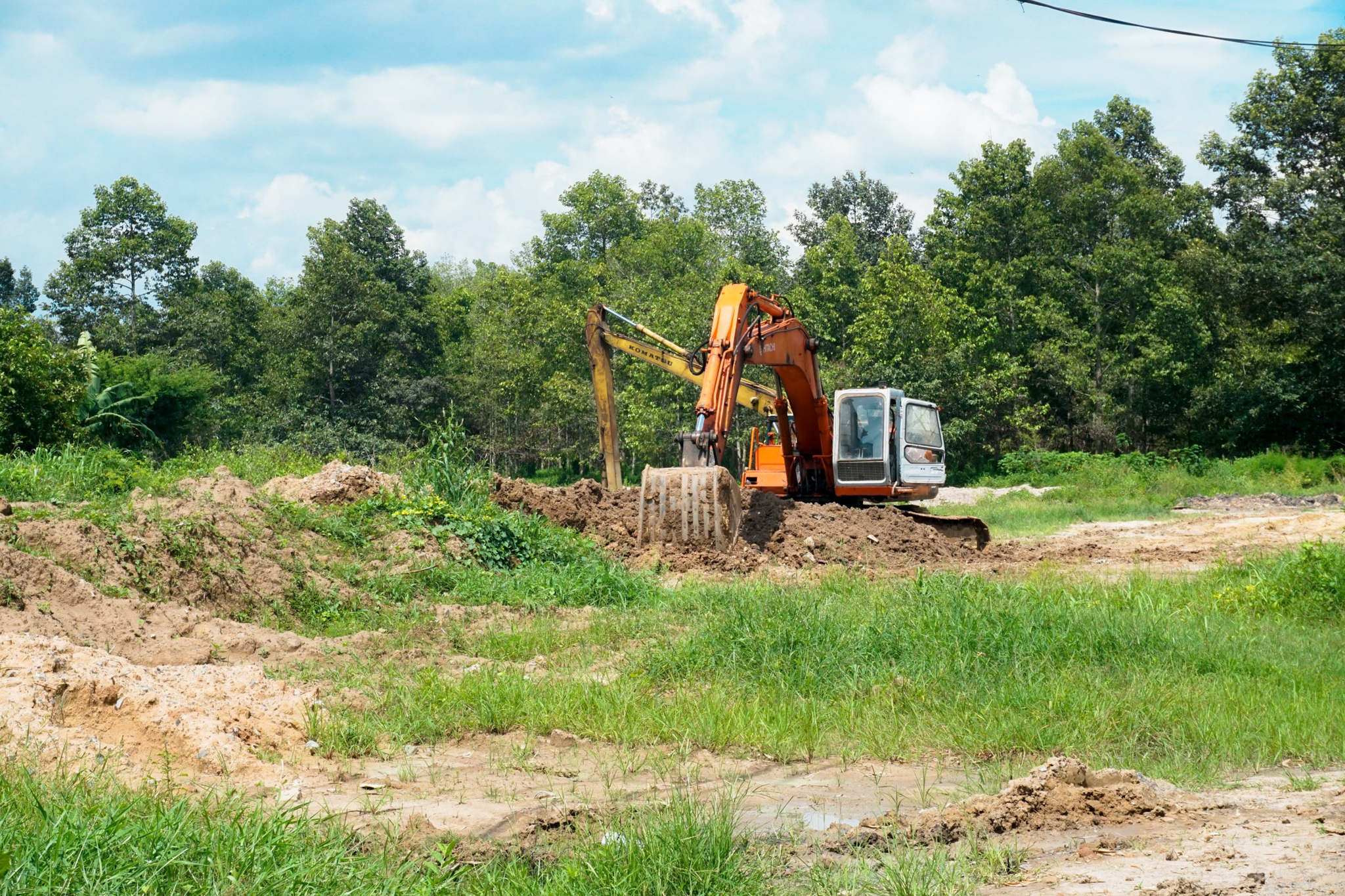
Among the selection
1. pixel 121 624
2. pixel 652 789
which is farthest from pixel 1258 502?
pixel 121 624

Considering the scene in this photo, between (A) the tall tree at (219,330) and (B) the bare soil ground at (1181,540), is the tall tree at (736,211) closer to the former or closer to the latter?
(A) the tall tree at (219,330)

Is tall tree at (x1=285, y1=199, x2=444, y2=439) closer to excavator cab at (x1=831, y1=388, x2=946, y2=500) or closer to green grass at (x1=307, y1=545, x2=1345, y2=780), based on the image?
excavator cab at (x1=831, y1=388, x2=946, y2=500)

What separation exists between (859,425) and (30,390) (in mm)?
13957

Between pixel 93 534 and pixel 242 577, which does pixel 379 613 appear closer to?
pixel 242 577

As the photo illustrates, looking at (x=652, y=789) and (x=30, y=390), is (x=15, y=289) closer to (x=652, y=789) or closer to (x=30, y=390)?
(x=30, y=390)

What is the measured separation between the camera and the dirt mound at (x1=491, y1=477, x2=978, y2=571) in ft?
45.0

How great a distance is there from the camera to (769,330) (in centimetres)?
1562

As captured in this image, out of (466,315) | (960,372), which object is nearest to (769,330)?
(960,372)

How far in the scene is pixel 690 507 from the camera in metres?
13.7

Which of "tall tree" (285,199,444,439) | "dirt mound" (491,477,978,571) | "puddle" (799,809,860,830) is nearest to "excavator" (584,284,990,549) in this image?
"dirt mound" (491,477,978,571)

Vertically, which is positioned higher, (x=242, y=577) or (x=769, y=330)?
(x=769, y=330)

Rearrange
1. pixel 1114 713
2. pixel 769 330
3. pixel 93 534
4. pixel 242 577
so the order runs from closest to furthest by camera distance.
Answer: pixel 1114 713
pixel 93 534
pixel 242 577
pixel 769 330

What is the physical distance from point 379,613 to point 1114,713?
6307mm

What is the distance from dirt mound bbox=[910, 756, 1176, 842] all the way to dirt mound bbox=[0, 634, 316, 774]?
3427 mm
